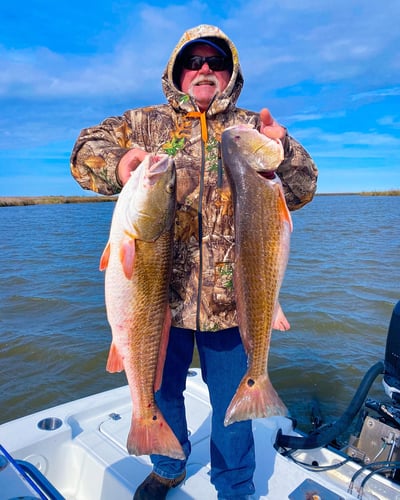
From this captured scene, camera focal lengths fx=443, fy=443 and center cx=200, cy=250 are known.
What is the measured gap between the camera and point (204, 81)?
2.98m

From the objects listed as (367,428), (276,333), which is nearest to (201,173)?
(367,428)

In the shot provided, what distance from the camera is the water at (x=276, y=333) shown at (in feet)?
25.5

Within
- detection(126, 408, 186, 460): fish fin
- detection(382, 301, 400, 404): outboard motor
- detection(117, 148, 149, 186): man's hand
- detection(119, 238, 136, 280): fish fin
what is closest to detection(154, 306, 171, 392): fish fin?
detection(126, 408, 186, 460): fish fin

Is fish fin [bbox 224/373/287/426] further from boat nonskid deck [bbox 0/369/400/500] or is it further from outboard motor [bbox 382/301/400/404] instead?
outboard motor [bbox 382/301/400/404]

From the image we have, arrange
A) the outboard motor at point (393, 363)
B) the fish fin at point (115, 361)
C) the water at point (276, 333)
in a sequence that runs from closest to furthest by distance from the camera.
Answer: the fish fin at point (115, 361), the outboard motor at point (393, 363), the water at point (276, 333)

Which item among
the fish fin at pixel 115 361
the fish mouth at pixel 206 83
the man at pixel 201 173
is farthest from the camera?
the fish mouth at pixel 206 83

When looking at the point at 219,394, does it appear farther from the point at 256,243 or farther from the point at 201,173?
the point at 201,173

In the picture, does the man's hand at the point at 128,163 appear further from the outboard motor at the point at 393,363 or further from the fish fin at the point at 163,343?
the outboard motor at the point at 393,363

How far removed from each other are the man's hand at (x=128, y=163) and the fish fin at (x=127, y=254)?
14.0 inches

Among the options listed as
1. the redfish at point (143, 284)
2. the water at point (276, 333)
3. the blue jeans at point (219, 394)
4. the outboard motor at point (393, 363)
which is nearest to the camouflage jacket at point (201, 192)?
the blue jeans at point (219, 394)

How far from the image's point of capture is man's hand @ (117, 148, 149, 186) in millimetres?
2510

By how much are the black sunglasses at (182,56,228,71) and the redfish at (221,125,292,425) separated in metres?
0.72

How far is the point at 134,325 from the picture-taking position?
2.54 meters

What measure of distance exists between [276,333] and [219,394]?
277 inches
